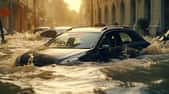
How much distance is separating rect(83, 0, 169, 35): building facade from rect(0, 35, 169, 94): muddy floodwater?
22.9 m

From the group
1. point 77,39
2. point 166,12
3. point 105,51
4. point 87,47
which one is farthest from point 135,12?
point 87,47

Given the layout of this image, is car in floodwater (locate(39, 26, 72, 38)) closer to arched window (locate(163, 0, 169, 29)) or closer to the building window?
arched window (locate(163, 0, 169, 29))

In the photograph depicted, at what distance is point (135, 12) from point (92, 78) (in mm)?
36424

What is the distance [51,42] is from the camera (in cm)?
1448

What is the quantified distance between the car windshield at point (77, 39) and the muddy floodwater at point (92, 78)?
66cm

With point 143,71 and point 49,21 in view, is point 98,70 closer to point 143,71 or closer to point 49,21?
point 143,71

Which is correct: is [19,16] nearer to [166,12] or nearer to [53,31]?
[166,12]

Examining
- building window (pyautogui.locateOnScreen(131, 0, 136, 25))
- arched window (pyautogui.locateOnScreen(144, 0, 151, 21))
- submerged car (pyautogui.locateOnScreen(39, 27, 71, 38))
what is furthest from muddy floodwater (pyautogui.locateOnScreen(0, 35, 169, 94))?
building window (pyautogui.locateOnScreen(131, 0, 136, 25))

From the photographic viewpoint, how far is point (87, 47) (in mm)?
13148

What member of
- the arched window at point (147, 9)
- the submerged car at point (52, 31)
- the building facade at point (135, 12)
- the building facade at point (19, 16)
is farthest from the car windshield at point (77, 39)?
the building facade at point (19, 16)

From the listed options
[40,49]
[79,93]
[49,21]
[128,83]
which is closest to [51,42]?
[40,49]

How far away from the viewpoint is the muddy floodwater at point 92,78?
8969mm

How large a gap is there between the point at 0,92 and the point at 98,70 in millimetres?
3412

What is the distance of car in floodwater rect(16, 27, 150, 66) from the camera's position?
1238 centimetres
